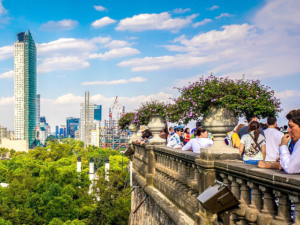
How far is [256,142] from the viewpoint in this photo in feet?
16.7

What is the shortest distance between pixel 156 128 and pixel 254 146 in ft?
14.8

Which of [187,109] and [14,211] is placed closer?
[187,109]

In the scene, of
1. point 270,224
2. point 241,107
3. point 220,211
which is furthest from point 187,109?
point 270,224

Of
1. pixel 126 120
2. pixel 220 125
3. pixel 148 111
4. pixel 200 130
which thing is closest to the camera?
pixel 220 125

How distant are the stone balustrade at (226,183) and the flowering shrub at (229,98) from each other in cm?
82

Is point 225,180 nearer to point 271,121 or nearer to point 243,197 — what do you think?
point 243,197

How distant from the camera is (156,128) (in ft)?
30.8

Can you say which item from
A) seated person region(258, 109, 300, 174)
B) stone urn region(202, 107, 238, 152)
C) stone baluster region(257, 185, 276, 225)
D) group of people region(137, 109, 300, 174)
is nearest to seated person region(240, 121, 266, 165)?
group of people region(137, 109, 300, 174)

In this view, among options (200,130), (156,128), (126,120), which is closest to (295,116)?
(200,130)

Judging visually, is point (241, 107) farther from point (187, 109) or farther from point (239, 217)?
point (239, 217)

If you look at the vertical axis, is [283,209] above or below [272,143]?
below

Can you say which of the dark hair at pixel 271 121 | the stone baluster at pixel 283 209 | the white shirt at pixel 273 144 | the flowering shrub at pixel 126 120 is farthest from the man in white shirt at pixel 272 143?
the flowering shrub at pixel 126 120

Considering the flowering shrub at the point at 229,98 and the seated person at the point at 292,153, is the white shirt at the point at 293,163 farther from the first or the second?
the flowering shrub at the point at 229,98

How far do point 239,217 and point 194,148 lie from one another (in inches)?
105
